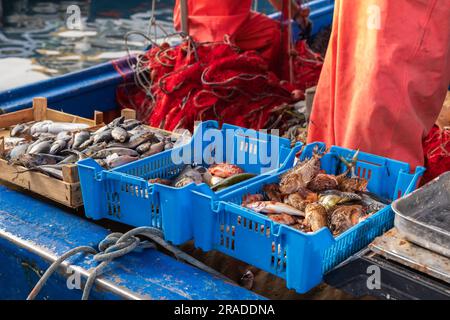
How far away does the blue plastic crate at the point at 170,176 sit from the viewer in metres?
2.61

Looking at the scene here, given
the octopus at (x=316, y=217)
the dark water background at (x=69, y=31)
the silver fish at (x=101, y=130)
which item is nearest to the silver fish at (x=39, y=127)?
the silver fish at (x=101, y=130)

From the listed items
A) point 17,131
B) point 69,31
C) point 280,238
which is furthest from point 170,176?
point 69,31

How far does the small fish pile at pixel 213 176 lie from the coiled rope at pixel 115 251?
31 centimetres

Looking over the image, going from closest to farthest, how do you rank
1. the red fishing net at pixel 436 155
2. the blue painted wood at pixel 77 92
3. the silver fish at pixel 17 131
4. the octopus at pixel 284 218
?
the octopus at pixel 284 218 < the red fishing net at pixel 436 155 < the silver fish at pixel 17 131 < the blue painted wood at pixel 77 92

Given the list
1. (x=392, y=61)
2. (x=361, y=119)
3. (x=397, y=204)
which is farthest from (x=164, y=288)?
(x=392, y=61)

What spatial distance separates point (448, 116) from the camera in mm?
4461

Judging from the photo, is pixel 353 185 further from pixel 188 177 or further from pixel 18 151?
pixel 18 151

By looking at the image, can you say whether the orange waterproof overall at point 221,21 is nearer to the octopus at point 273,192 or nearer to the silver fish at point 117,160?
the silver fish at point 117,160

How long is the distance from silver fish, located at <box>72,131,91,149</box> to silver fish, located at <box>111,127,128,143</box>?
0.59 feet

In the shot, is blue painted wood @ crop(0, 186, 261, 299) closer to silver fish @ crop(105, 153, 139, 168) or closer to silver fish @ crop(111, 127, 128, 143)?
silver fish @ crop(105, 153, 139, 168)

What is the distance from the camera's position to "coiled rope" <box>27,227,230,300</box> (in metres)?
2.56

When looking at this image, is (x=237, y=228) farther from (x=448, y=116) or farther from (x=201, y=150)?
(x=448, y=116)

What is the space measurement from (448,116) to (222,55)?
183 cm

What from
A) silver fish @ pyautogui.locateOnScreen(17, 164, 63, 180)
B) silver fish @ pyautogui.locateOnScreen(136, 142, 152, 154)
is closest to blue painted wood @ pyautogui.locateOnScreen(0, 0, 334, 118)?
silver fish @ pyautogui.locateOnScreen(17, 164, 63, 180)
